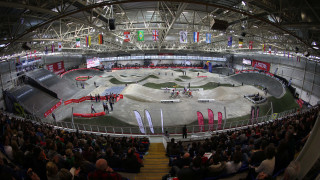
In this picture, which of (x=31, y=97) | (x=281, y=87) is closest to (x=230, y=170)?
(x=31, y=97)

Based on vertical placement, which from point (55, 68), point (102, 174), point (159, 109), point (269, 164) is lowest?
point (159, 109)

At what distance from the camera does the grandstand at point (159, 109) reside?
15.0 ft

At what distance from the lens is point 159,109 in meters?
21.3

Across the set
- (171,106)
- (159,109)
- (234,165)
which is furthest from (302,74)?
(234,165)

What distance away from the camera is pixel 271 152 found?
3916 millimetres

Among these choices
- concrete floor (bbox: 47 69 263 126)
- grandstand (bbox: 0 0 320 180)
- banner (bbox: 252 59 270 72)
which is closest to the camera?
grandstand (bbox: 0 0 320 180)

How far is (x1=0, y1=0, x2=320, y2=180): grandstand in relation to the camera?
457 cm

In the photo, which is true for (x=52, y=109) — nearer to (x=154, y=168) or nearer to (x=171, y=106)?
(x=171, y=106)

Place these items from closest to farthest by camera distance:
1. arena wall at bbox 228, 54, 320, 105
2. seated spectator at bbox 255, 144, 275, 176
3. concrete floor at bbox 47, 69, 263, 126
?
seated spectator at bbox 255, 144, 275, 176
concrete floor at bbox 47, 69, 263, 126
arena wall at bbox 228, 54, 320, 105

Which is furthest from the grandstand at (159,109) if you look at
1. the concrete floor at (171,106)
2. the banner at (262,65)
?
the banner at (262,65)

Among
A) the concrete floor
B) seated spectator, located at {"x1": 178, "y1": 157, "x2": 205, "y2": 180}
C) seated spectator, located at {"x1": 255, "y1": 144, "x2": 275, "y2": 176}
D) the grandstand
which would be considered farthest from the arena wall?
seated spectator, located at {"x1": 178, "y1": 157, "x2": 205, "y2": 180}

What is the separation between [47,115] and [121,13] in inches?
638

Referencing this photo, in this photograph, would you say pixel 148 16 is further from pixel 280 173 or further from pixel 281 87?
pixel 281 87

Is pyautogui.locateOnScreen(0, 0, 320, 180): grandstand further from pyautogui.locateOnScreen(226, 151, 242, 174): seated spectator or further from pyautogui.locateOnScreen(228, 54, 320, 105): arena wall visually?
pyautogui.locateOnScreen(228, 54, 320, 105): arena wall
